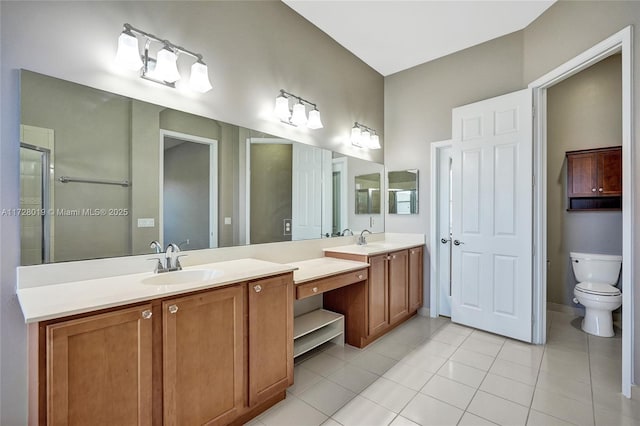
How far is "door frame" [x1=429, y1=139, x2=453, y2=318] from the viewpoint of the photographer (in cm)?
336

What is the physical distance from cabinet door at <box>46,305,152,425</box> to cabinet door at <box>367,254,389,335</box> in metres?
1.85

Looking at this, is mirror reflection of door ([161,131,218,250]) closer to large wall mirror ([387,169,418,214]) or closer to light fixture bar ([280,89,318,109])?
light fixture bar ([280,89,318,109])

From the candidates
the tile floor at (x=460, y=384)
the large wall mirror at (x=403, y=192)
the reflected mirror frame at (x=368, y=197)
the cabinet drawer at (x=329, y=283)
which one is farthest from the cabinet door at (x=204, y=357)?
the large wall mirror at (x=403, y=192)

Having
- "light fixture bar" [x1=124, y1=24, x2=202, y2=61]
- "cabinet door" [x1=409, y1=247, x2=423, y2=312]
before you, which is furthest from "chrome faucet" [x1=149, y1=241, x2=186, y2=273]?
"cabinet door" [x1=409, y1=247, x2=423, y2=312]

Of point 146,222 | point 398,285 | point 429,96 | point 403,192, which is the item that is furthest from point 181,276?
point 429,96

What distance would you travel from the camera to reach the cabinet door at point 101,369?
103 cm

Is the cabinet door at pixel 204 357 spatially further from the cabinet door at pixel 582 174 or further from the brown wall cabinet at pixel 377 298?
the cabinet door at pixel 582 174

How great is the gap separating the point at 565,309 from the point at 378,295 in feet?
8.25

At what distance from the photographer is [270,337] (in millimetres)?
1732

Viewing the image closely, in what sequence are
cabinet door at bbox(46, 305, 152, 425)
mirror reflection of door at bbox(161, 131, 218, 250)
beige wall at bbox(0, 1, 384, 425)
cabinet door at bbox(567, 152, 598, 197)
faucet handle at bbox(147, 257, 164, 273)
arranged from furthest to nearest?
cabinet door at bbox(567, 152, 598, 197) → mirror reflection of door at bbox(161, 131, 218, 250) → faucet handle at bbox(147, 257, 164, 273) → beige wall at bbox(0, 1, 384, 425) → cabinet door at bbox(46, 305, 152, 425)

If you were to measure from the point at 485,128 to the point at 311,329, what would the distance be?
8.59 ft

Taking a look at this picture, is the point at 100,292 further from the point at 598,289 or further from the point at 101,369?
the point at 598,289

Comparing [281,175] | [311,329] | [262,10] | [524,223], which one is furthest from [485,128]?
[311,329]

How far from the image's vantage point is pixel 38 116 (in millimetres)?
1354
